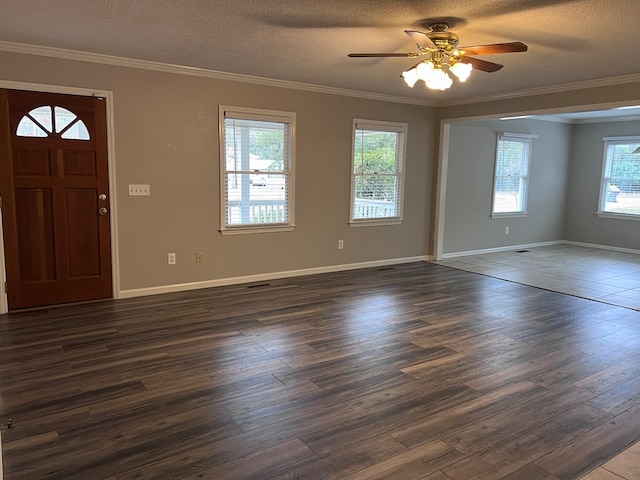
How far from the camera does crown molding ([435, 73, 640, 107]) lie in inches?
193

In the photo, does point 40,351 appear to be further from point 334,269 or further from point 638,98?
point 638,98

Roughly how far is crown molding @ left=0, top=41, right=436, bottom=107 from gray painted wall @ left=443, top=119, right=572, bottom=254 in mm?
1672

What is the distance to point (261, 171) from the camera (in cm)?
553

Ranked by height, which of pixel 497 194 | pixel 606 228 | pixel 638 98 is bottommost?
pixel 606 228

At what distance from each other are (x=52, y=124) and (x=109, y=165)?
23.6 inches

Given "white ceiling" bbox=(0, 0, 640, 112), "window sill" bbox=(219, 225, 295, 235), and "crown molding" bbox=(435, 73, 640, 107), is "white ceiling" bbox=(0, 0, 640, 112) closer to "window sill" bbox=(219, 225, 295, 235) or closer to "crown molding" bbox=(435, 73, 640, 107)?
"crown molding" bbox=(435, 73, 640, 107)

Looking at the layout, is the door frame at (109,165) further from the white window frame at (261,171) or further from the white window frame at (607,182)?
the white window frame at (607,182)

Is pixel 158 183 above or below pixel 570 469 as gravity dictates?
above

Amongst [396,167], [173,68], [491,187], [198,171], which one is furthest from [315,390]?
[491,187]

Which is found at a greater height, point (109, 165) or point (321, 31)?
point (321, 31)

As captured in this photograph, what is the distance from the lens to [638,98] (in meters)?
4.82

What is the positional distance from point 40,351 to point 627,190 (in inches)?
367

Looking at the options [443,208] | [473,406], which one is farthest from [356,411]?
[443,208]

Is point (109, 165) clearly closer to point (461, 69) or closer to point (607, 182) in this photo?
point (461, 69)
